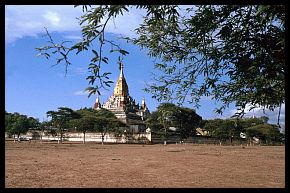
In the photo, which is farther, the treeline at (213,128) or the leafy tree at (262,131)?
the leafy tree at (262,131)

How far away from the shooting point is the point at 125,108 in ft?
244

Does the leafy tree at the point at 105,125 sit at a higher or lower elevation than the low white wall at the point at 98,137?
higher

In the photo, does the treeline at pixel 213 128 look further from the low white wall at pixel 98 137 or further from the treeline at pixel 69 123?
the treeline at pixel 69 123

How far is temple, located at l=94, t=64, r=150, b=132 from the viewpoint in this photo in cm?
7191

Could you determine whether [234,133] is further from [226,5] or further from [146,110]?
[226,5]

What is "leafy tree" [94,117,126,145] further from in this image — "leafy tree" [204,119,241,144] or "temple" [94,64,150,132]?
"leafy tree" [204,119,241,144]

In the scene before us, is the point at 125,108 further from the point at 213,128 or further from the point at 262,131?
the point at 262,131

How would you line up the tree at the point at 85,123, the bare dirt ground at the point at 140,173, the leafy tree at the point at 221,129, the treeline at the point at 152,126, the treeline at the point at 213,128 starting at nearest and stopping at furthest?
the bare dirt ground at the point at 140,173, the tree at the point at 85,123, the treeline at the point at 152,126, the treeline at the point at 213,128, the leafy tree at the point at 221,129

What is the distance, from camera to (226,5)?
430 cm

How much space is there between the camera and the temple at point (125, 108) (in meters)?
71.9

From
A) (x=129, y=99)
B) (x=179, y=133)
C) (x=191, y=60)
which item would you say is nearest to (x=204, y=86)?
(x=191, y=60)

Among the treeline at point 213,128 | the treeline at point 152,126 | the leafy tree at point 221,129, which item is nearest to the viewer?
the treeline at point 152,126

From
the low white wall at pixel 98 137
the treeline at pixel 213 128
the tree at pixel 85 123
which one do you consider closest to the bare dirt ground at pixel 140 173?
the treeline at pixel 213 128

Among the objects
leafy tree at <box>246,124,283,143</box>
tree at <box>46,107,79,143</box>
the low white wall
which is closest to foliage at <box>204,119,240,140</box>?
leafy tree at <box>246,124,283,143</box>
